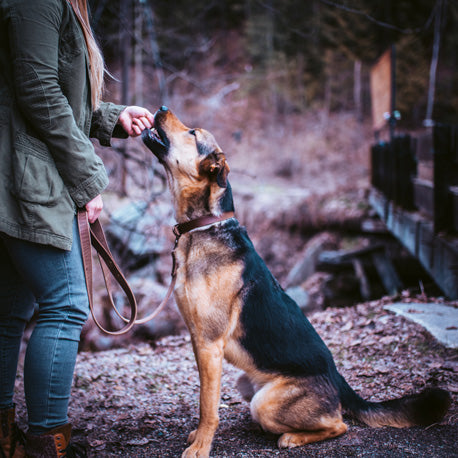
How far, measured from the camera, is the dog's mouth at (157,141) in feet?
8.61

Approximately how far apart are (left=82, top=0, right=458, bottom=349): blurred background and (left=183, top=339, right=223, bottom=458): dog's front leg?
2352 millimetres

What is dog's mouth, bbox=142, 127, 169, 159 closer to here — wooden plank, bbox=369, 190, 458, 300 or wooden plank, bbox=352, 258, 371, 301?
wooden plank, bbox=369, 190, 458, 300

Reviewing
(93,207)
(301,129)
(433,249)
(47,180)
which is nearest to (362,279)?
(433,249)

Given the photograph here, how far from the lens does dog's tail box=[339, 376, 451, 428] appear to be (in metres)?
2.26

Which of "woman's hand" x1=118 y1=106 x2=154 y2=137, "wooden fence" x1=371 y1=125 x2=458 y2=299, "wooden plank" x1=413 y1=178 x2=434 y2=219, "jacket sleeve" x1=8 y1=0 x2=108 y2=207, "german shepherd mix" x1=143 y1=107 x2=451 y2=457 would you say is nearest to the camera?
"jacket sleeve" x1=8 y1=0 x2=108 y2=207

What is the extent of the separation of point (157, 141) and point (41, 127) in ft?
3.12

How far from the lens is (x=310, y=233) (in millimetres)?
11312

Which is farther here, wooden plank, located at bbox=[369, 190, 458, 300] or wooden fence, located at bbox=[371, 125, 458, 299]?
wooden fence, located at bbox=[371, 125, 458, 299]

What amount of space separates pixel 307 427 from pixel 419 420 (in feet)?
2.14

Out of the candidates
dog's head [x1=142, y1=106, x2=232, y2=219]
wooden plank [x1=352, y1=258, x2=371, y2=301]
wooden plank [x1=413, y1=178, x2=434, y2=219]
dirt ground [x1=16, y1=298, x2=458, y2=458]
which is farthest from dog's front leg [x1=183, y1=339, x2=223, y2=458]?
wooden plank [x1=352, y1=258, x2=371, y2=301]

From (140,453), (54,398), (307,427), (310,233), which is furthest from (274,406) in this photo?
(310,233)

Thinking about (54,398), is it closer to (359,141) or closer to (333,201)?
(333,201)

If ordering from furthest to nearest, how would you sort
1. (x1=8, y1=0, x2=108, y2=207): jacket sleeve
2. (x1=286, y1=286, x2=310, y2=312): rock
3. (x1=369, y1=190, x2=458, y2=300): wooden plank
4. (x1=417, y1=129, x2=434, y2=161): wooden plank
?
(x1=286, y1=286, x2=310, y2=312): rock → (x1=417, y1=129, x2=434, y2=161): wooden plank → (x1=369, y1=190, x2=458, y2=300): wooden plank → (x1=8, y1=0, x2=108, y2=207): jacket sleeve

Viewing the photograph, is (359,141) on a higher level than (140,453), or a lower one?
higher
